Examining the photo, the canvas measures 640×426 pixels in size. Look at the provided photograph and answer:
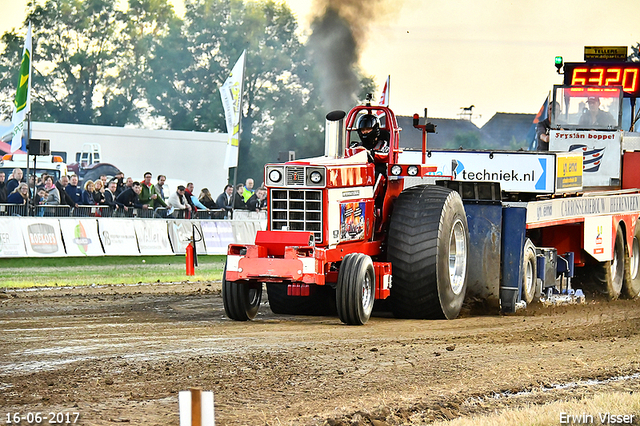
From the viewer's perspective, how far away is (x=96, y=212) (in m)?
20.1

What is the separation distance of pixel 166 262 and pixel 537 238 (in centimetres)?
887

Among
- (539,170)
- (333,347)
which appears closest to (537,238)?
(539,170)

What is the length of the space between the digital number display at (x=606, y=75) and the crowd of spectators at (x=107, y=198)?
847cm

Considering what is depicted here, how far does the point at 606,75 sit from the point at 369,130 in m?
8.66

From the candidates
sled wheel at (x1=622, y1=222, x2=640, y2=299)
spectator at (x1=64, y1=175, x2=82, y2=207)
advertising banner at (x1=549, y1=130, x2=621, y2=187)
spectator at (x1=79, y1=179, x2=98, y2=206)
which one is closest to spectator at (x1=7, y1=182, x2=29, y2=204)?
spectator at (x1=64, y1=175, x2=82, y2=207)

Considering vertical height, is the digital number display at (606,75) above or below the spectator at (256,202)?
above

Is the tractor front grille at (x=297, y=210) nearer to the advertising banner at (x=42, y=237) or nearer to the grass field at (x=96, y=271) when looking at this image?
the grass field at (x=96, y=271)

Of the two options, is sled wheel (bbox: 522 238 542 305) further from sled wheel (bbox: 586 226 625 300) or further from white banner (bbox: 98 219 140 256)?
white banner (bbox: 98 219 140 256)

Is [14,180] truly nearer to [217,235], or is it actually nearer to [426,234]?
[217,235]

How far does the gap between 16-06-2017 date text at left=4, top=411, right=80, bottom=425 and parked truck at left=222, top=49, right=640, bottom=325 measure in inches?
170

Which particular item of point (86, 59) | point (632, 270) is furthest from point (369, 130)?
point (86, 59)

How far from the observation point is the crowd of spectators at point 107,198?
1895 centimetres

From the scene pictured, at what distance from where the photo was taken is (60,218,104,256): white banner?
18.5m

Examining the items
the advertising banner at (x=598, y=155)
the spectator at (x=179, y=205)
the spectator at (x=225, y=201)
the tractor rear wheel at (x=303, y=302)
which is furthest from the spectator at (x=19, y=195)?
the advertising banner at (x=598, y=155)
